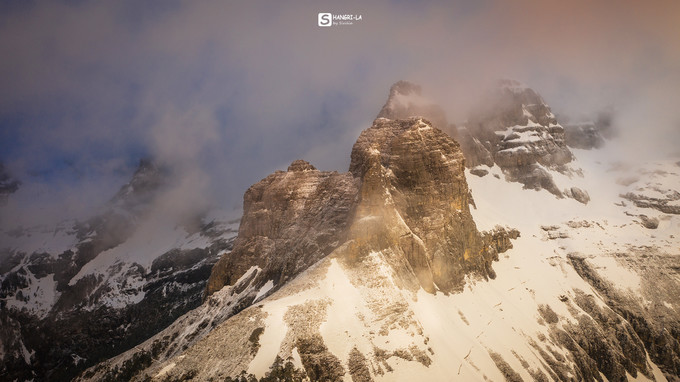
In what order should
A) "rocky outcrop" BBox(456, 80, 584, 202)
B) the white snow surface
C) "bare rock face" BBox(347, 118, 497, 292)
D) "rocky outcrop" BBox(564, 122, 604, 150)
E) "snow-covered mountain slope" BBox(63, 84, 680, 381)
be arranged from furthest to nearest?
"rocky outcrop" BBox(564, 122, 604, 150), "rocky outcrop" BBox(456, 80, 584, 202), "bare rock face" BBox(347, 118, 497, 292), the white snow surface, "snow-covered mountain slope" BBox(63, 84, 680, 381)

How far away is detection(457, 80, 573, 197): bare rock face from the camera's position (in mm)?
154375

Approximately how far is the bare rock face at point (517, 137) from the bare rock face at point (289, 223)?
85.7m

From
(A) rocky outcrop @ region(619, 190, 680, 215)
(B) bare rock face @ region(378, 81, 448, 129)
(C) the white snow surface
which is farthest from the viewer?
(B) bare rock face @ region(378, 81, 448, 129)

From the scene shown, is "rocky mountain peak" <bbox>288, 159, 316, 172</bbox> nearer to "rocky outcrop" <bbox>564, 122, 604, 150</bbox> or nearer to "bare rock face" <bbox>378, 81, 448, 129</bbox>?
"bare rock face" <bbox>378, 81, 448, 129</bbox>

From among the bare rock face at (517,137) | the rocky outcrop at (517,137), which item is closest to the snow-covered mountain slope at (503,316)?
the rocky outcrop at (517,137)

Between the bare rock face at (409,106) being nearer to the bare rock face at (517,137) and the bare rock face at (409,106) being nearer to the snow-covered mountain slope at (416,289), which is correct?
the bare rock face at (517,137)

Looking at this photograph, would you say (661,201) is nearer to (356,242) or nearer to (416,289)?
(416,289)

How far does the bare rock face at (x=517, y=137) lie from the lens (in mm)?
154375

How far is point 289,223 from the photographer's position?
9269cm

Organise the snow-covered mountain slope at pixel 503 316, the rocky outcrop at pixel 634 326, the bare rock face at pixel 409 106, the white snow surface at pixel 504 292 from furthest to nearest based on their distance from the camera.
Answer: the bare rock face at pixel 409 106 < the rocky outcrop at pixel 634 326 < the white snow surface at pixel 504 292 < the snow-covered mountain slope at pixel 503 316

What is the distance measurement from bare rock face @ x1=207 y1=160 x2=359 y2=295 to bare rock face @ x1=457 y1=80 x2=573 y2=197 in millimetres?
85700

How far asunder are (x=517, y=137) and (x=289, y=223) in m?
121

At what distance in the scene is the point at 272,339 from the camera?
164 feet

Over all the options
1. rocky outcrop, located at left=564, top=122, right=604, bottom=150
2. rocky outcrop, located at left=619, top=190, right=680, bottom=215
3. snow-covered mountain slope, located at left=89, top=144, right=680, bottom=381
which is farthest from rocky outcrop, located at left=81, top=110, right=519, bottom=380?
rocky outcrop, located at left=564, top=122, right=604, bottom=150
